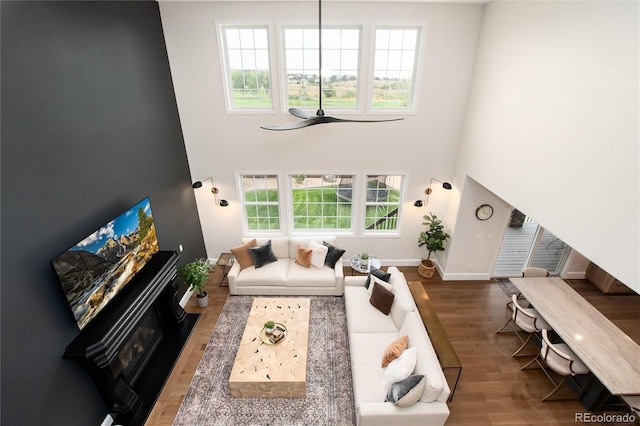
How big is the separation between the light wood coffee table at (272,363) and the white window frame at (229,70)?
361 centimetres

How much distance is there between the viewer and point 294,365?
150 inches

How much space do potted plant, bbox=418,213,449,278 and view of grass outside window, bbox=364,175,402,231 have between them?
0.63m

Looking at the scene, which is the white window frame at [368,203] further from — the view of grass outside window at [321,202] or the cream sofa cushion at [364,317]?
the cream sofa cushion at [364,317]

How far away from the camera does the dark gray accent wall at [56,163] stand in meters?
2.46

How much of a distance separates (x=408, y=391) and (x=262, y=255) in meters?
3.45

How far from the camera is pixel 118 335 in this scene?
3.17 m

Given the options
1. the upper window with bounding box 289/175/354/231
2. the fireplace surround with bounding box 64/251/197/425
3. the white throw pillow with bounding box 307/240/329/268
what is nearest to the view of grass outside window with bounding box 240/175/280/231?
the upper window with bounding box 289/175/354/231

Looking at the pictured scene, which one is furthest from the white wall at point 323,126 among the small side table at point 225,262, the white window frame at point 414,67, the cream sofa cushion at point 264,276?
the cream sofa cushion at point 264,276

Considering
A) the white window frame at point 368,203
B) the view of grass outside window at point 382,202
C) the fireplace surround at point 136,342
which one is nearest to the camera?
the fireplace surround at point 136,342

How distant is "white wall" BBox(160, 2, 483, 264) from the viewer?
4734 millimetres

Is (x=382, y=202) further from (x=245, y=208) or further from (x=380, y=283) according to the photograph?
Result: (x=245, y=208)

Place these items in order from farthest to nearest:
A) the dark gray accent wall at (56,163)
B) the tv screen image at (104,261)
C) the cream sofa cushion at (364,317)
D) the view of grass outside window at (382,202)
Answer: the view of grass outside window at (382,202) < the cream sofa cushion at (364,317) < the tv screen image at (104,261) < the dark gray accent wall at (56,163)

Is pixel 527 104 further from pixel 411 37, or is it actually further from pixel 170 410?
pixel 170 410

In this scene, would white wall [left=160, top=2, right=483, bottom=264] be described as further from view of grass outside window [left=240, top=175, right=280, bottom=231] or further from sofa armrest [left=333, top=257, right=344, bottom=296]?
sofa armrest [left=333, top=257, right=344, bottom=296]
